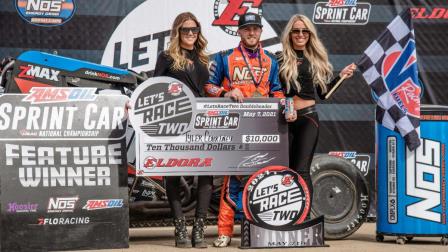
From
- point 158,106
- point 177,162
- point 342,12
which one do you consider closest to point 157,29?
point 342,12

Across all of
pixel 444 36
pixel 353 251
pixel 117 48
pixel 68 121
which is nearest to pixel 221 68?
pixel 68 121

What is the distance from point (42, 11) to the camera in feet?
32.1

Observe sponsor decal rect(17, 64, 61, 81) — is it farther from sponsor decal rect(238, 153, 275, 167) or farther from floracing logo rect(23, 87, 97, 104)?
sponsor decal rect(238, 153, 275, 167)

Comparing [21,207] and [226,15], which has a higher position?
[226,15]

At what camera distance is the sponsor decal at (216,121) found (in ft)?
25.2

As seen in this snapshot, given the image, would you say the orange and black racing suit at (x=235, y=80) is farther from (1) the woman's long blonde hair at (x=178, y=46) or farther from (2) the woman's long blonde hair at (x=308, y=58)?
(1) the woman's long blonde hair at (x=178, y=46)

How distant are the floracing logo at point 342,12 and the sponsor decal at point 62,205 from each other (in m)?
4.02

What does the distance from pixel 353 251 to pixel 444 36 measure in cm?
407

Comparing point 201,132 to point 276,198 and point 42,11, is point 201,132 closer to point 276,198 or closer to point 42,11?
point 276,198

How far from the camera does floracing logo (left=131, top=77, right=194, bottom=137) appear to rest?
756cm

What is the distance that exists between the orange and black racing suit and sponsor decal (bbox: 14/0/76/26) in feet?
8.64

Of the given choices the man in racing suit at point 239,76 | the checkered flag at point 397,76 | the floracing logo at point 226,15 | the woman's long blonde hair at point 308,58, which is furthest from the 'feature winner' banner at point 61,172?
the floracing logo at point 226,15

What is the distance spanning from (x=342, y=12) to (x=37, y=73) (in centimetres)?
359

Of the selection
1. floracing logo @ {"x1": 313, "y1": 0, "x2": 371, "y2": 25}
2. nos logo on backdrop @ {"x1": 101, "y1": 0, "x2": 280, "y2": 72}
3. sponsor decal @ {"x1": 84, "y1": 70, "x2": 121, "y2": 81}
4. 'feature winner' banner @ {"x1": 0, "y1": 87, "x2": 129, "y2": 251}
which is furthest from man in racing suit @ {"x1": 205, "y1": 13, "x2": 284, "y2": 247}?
floracing logo @ {"x1": 313, "y1": 0, "x2": 371, "y2": 25}
